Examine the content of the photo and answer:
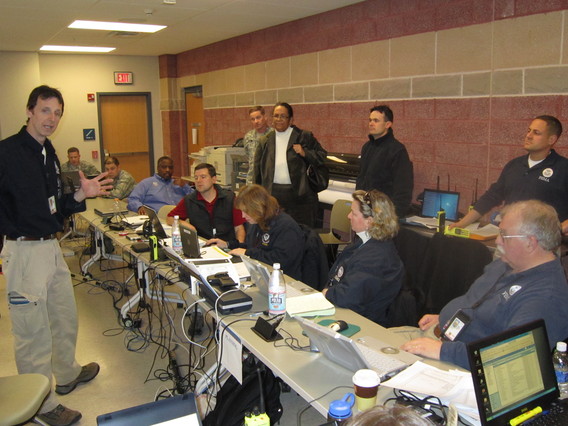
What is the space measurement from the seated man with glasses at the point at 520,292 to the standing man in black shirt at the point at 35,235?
6.27 ft

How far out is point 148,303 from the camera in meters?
4.56

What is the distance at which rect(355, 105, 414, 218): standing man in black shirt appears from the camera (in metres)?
4.17

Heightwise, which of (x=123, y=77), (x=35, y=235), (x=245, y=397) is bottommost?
(x=245, y=397)

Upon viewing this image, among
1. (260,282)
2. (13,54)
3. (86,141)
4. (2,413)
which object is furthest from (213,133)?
(2,413)

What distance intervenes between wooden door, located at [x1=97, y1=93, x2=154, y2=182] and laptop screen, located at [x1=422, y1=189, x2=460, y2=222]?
6695mm

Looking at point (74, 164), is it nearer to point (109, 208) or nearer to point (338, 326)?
point (109, 208)

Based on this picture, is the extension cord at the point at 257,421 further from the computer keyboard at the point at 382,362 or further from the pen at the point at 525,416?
the pen at the point at 525,416

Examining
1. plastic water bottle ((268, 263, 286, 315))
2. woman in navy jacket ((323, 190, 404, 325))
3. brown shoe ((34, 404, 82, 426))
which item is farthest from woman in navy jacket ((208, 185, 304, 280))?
brown shoe ((34, 404, 82, 426))

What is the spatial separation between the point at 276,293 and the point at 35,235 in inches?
52.0

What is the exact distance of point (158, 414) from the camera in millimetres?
1436

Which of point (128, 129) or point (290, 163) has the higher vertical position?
point (128, 129)

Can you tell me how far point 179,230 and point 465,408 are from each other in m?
2.28

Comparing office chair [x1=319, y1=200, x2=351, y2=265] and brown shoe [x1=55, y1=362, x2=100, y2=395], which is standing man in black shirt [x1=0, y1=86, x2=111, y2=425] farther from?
office chair [x1=319, y1=200, x2=351, y2=265]

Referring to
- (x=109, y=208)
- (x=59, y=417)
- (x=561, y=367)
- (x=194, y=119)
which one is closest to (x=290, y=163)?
(x=109, y=208)
